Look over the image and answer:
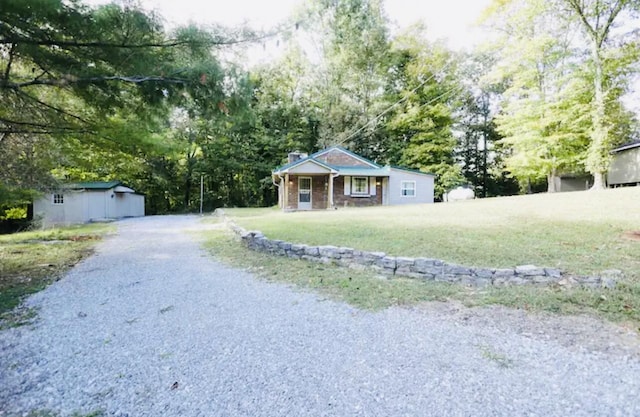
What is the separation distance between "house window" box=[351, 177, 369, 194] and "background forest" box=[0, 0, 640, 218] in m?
5.11

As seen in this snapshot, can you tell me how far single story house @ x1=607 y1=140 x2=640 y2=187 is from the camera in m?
16.3

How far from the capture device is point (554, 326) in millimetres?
3430

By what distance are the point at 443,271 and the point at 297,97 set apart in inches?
1104

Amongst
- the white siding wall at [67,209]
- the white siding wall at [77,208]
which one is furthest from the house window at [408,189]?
the white siding wall at [67,209]

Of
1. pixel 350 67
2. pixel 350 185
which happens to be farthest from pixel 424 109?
pixel 350 185

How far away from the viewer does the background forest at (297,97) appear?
488 centimetres

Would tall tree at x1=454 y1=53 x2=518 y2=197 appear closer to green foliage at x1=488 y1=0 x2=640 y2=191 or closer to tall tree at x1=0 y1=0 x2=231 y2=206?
green foliage at x1=488 y1=0 x2=640 y2=191

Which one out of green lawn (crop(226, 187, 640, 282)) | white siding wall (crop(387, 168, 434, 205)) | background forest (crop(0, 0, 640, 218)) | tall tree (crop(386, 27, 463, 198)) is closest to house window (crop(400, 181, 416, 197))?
white siding wall (crop(387, 168, 434, 205))

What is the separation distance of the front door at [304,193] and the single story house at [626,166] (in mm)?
15896

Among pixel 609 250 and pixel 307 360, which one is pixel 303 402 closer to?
pixel 307 360

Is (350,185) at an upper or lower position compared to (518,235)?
upper

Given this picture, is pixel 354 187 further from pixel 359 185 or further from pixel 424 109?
pixel 424 109

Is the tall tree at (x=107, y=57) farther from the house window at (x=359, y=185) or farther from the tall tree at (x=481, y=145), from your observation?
the tall tree at (x=481, y=145)

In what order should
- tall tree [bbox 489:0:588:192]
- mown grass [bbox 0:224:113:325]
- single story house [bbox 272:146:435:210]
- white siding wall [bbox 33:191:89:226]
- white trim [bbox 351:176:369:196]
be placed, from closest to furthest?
mown grass [bbox 0:224:113:325] < tall tree [bbox 489:0:588:192] < white siding wall [bbox 33:191:89:226] < single story house [bbox 272:146:435:210] < white trim [bbox 351:176:369:196]
